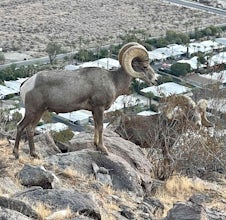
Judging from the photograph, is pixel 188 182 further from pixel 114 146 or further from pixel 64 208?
pixel 64 208

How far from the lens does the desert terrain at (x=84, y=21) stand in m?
57.4

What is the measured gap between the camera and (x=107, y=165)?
38.2 ft

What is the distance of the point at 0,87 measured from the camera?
4106 cm

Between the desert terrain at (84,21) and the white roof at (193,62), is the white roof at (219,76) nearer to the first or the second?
the white roof at (193,62)

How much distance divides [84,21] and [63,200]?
58197 mm

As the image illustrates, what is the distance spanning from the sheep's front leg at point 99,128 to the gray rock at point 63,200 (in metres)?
2.94

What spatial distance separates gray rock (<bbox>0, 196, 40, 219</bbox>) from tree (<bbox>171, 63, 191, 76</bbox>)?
3805cm

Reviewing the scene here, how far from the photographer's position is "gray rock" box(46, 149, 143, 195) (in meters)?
11.3

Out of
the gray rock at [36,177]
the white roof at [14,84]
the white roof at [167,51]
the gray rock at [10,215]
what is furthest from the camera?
the white roof at [167,51]

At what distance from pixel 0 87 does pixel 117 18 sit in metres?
Result: 28.8

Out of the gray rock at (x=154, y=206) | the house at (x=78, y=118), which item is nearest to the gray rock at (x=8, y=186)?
the gray rock at (x=154, y=206)

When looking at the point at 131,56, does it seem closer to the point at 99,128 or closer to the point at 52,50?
the point at 99,128

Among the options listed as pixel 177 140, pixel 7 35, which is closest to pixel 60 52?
pixel 7 35

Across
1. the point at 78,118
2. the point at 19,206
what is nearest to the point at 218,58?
the point at 78,118
